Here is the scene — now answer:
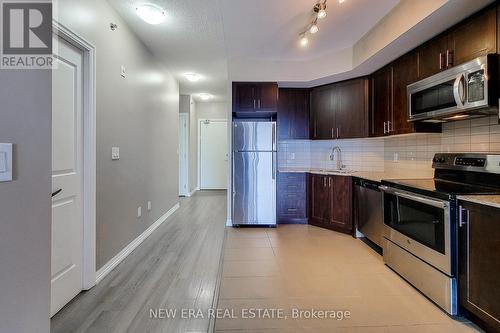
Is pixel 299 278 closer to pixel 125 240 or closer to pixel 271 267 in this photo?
pixel 271 267

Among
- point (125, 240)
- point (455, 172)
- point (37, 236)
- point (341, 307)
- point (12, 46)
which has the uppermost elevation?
point (12, 46)

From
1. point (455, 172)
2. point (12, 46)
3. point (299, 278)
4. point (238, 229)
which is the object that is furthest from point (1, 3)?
point (238, 229)

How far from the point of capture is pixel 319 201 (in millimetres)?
4227

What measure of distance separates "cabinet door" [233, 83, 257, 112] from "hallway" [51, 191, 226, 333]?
1.90 meters

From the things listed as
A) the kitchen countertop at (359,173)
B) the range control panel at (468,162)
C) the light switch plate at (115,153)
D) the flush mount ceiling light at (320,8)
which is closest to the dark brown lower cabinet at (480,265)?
the range control panel at (468,162)

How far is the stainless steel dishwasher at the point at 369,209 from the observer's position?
3.08 m

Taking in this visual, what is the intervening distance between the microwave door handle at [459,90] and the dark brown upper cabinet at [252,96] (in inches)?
97.0

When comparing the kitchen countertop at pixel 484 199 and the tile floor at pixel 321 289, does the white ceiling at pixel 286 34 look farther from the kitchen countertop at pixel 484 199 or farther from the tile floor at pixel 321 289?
the tile floor at pixel 321 289

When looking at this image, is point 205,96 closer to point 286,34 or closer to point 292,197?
point 292,197

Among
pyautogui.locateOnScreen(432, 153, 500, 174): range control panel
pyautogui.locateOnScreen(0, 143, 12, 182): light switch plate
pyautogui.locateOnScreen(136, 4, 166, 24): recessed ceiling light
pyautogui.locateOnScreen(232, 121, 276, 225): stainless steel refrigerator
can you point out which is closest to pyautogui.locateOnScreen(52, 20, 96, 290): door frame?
pyautogui.locateOnScreen(136, 4, 166, 24): recessed ceiling light

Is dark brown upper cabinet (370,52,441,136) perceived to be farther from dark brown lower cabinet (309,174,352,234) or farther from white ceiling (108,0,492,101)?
dark brown lower cabinet (309,174,352,234)

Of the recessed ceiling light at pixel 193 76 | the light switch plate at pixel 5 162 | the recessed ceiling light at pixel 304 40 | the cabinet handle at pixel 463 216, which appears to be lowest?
the cabinet handle at pixel 463 216

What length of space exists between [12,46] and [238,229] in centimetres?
358

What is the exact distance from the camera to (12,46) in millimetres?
949
